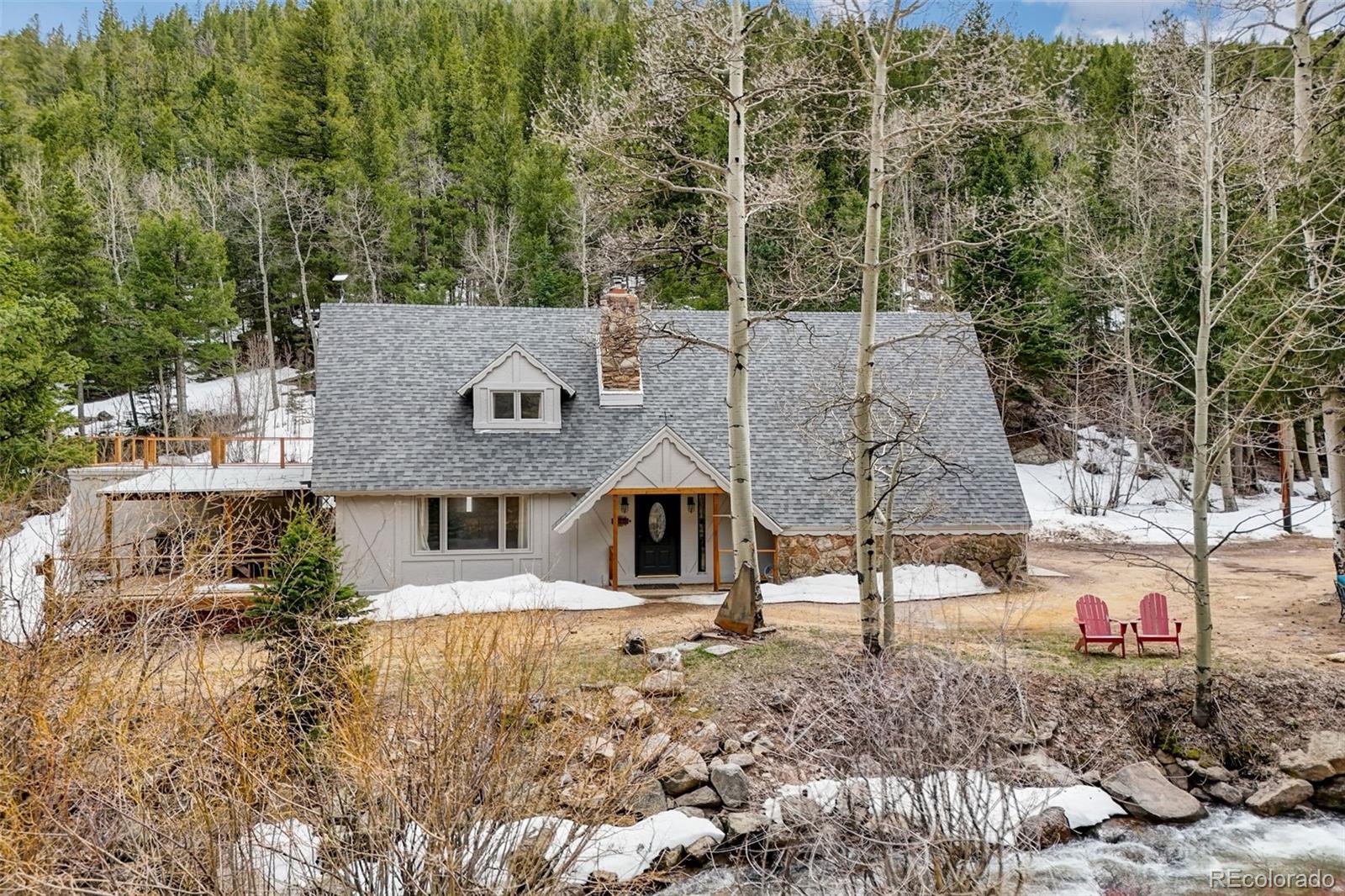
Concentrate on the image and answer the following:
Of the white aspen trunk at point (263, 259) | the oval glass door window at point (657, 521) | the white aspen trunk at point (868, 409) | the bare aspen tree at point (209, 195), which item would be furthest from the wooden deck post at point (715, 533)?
the bare aspen tree at point (209, 195)

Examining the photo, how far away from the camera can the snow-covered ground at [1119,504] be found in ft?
82.9

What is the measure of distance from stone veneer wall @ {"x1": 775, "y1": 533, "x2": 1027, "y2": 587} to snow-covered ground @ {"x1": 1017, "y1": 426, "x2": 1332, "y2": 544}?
767cm

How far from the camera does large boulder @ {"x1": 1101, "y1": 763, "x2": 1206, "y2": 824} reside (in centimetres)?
888

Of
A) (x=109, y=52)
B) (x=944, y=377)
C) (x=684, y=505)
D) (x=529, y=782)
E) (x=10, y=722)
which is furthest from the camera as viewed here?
(x=109, y=52)

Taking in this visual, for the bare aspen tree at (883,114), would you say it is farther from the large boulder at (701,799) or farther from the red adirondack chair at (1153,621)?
the red adirondack chair at (1153,621)

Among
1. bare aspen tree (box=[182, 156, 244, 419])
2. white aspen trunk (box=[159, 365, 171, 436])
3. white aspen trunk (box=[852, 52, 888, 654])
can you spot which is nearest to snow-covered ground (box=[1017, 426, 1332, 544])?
white aspen trunk (box=[852, 52, 888, 654])

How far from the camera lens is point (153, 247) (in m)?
32.2

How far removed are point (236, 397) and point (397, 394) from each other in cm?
1815

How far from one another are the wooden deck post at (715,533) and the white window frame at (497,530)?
3.86 meters

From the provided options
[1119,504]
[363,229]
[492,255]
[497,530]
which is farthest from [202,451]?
[1119,504]

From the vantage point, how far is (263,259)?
3775 centimetres

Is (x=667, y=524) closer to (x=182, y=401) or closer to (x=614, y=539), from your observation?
(x=614, y=539)

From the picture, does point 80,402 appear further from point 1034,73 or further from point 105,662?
point 1034,73

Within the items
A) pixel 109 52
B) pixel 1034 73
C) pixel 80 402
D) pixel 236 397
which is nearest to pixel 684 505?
pixel 1034 73
